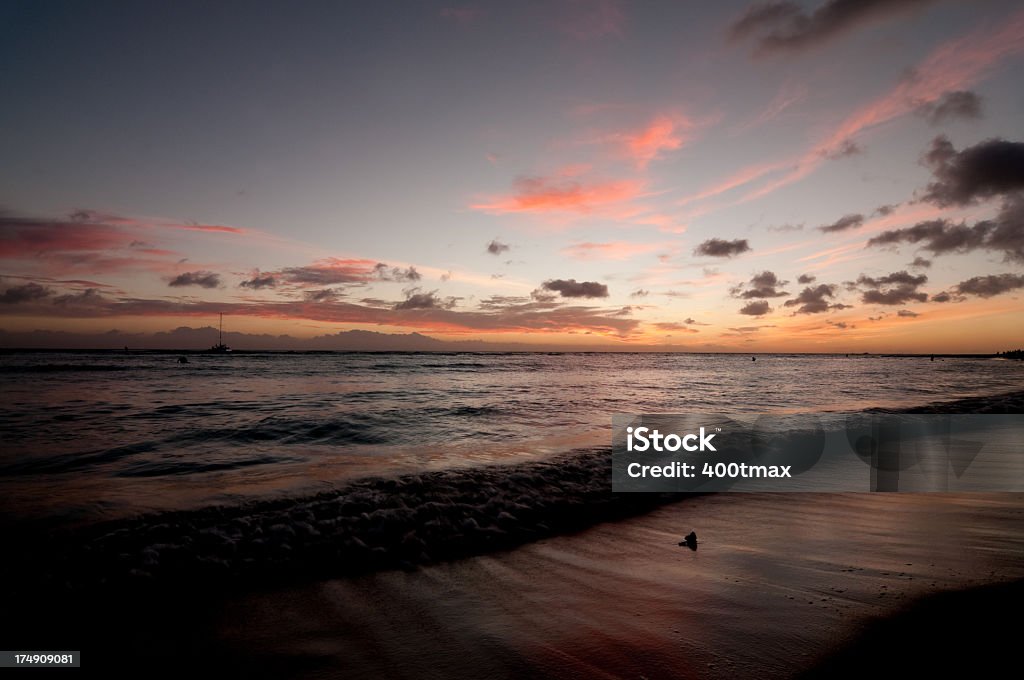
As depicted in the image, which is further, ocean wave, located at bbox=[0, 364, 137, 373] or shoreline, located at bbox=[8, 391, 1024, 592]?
ocean wave, located at bbox=[0, 364, 137, 373]

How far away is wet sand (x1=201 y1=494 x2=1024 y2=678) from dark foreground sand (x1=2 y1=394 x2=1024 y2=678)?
0.02 meters

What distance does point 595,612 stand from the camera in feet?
14.3

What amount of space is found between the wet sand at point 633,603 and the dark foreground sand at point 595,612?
2 centimetres

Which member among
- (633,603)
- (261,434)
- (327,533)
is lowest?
(261,434)

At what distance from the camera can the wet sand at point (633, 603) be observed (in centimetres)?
362

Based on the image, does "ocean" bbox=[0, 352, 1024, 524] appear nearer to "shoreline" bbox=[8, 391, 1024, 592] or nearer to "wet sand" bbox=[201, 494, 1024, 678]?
"shoreline" bbox=[8, 391, 1024, 592]

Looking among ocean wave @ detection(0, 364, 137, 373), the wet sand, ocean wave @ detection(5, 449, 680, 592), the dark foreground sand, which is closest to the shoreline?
ocean wave @ detection(5, 449, 680, 592)

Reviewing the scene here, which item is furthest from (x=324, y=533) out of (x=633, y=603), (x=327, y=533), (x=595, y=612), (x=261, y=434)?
(x=261, y=434)

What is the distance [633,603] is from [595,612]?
44cm

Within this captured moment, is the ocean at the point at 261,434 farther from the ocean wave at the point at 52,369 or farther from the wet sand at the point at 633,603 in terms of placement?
the ocean wave at the point at 52,369

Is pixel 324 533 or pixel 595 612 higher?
pixel 595 612

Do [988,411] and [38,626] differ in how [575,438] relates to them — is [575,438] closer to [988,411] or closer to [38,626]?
[38,626]

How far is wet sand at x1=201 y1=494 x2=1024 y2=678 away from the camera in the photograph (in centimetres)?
362

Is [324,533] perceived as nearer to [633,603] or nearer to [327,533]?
[327,533]
